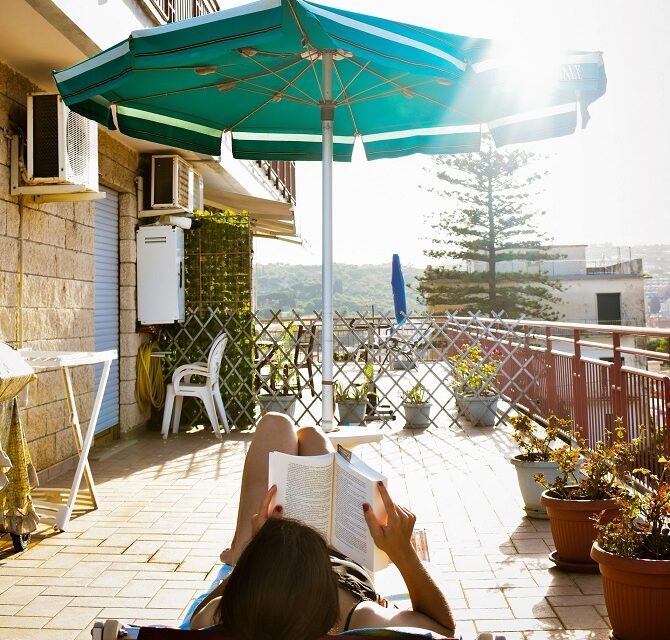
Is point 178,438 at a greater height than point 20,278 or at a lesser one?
lesser

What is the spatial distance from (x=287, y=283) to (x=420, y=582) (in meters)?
57.9

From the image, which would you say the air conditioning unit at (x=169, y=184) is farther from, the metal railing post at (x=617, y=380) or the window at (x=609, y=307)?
the window at (x=609, y=307)

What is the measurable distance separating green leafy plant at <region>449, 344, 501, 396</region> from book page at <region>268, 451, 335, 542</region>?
5423 millimetres

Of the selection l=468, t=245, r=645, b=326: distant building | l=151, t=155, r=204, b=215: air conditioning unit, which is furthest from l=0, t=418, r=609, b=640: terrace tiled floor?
l=468, t=245, r=645, b=326: distant building

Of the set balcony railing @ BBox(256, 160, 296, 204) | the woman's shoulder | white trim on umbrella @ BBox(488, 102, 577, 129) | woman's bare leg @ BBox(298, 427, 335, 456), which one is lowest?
the woman's shoulder

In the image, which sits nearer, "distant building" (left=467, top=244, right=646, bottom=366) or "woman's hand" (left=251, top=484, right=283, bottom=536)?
"woman's hand" (left=251, top=484, right=283, bottom=536)

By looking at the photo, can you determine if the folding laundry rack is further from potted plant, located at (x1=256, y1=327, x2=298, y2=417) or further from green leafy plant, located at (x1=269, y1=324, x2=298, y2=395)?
green leafy plant, located at (x1=269, y1=324, x2=298, y2=395)

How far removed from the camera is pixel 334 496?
1725 millimetres

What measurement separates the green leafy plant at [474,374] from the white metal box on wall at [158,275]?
2.77 m

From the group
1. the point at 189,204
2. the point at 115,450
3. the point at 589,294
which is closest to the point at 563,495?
the point at 115,450

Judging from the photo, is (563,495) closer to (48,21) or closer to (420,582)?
(420,582)

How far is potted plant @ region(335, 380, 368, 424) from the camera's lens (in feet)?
22.5

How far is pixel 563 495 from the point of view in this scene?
312 centimetres

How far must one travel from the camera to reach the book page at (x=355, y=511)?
5.15 ft
